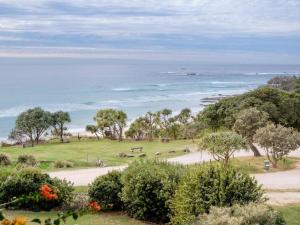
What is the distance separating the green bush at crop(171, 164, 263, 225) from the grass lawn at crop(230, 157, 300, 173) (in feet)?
40.0

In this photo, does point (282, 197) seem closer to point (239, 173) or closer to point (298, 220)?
point (298, 220)

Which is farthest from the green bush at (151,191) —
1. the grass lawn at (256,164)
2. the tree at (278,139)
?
the tree at (278,139)

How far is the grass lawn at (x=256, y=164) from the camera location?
2723cm

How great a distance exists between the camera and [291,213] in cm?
1706

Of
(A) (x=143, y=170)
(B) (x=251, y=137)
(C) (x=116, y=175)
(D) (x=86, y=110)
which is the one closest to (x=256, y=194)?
(A) (x=143, y=170)

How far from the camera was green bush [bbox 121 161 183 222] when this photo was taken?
1616 centimetres

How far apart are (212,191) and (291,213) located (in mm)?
4592

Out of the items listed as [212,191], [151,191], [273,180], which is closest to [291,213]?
[212,191]

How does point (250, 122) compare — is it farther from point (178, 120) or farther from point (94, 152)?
point (178, 120)

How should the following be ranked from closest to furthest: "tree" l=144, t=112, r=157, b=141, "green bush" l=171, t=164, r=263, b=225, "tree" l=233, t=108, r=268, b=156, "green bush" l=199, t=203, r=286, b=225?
"green bush" l=199, t=203, r=286, b=225, "green bush" l=171, t=164, r=263, b=225, "tree" l=233, t=108, r=268, b=156, "tree" l=144, t=112, r=157, b=141

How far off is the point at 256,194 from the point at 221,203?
1087mm

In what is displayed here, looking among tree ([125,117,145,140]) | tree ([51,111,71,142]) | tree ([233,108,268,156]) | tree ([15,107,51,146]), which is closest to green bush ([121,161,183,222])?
tree ([233,108,268,156])

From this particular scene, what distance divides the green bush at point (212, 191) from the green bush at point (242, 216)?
1931 millimetres

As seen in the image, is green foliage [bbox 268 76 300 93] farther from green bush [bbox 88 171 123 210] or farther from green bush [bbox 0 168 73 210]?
green bush [bbox 0 168 73 210]
